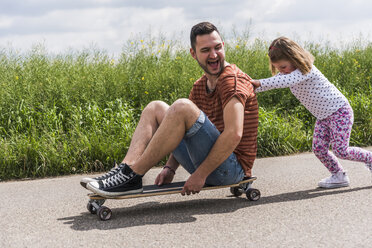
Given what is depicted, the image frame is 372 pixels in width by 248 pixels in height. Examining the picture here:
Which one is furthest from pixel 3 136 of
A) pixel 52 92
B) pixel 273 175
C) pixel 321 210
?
pixel 321 210

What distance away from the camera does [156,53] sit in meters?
8.10

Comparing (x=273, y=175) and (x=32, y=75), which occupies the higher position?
(x=32, y=75)

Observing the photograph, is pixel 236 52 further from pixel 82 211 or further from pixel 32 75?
pixel 82 211

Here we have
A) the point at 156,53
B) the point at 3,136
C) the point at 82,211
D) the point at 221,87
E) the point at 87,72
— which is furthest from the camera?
the point at 156,53

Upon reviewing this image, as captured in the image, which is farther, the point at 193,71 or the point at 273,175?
the point at 193,71

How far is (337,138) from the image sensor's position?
3.90m

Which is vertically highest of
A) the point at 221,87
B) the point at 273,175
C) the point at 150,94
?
the point at 221,87

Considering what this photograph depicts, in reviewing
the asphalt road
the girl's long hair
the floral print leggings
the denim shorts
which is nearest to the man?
the denim shorts

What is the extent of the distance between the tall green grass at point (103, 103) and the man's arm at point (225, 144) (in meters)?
2.48

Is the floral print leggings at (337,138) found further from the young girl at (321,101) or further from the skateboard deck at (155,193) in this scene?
the skateboard deck at (155,193)

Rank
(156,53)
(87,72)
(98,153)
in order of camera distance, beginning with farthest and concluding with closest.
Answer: (156,53), (87,72), (98,153)

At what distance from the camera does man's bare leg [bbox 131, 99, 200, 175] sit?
3.03 m

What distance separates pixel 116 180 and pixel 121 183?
0.04 m

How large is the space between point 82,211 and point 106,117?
9.53 feet
